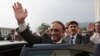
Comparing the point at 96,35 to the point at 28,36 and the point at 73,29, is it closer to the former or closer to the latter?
the point at 73,29

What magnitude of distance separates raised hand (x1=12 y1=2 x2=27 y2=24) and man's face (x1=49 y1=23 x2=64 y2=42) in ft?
1.93

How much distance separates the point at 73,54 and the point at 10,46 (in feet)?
3.46

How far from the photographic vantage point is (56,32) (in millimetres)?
5480

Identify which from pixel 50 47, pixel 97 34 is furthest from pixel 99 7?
pixel 50 47

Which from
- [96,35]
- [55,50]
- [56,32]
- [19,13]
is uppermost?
[19,13]

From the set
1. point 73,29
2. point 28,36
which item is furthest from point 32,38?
point 73,29

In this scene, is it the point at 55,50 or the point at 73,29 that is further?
the point at 73,29

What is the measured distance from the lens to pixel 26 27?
512 centimetres

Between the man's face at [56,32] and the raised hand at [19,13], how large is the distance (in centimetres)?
59

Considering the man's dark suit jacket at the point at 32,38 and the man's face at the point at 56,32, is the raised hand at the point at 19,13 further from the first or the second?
the man's face at the point at 56,32

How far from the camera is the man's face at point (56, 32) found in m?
5.45

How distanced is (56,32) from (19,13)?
70 centimetres

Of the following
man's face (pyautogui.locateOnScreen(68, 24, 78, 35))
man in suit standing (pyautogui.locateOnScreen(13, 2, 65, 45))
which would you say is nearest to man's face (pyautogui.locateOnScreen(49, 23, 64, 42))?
man in suit standing (pyautogui.locateOnScreen(13, 2, 65, 45))

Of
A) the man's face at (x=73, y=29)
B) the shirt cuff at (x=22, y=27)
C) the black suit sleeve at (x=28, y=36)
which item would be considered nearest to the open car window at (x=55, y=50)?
the black suit sleeve at (x=28, y=36)
